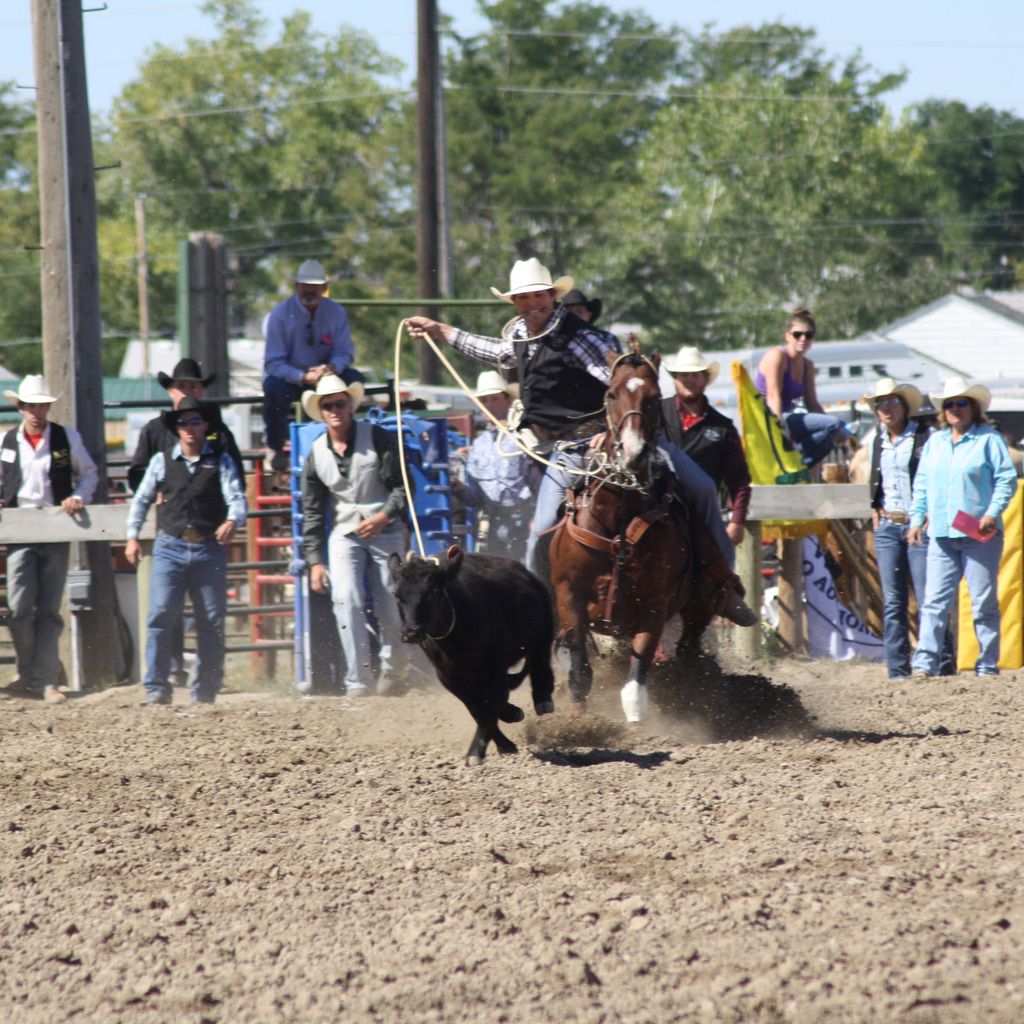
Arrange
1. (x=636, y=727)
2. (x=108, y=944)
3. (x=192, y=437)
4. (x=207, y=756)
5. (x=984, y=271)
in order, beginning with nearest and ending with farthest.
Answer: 1. (x=108, y=944)
2. (x=207, y=756)
3. (x=636, y=727)
4. (x=192, y=437)
5. (x=984, y=271)

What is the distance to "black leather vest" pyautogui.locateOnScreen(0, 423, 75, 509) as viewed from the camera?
9281mm

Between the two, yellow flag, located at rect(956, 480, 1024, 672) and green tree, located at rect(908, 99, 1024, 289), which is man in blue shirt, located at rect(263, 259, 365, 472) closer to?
yellow flag, located at rect(956, 480, 1024, 672)

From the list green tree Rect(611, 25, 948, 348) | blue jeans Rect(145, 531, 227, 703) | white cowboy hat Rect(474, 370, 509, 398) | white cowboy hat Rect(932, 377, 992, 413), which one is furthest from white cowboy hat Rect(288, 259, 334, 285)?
green tree Rect(611, 25, 948, 348)

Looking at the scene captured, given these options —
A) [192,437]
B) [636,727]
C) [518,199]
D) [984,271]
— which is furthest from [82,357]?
[984,271]

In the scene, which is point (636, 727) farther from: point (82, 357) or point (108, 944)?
point (82, 357)

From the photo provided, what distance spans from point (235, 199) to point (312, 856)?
52577 mm

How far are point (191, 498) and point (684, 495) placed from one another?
3367 millimetres

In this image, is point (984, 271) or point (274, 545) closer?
point (274, 545)

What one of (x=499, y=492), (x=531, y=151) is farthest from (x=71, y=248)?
(x=531, y=151)

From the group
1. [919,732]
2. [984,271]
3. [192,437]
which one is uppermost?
[984,271]

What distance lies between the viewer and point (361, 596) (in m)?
9.01

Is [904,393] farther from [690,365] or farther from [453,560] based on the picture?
[453,560]

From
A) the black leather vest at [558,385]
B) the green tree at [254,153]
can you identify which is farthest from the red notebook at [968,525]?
the green tree at [254,153]

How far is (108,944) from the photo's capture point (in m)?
3.95
